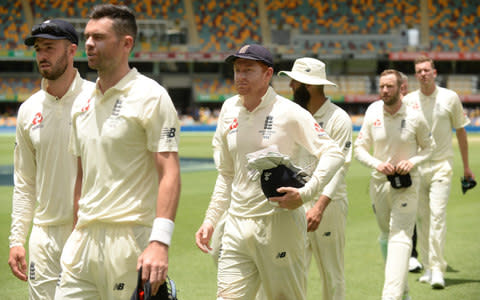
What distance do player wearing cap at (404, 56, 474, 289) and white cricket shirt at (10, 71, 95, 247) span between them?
506cm

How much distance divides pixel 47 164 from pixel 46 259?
612 mm

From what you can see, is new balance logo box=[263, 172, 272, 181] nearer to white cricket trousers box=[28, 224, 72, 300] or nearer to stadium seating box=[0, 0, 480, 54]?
white cricket trousers box=[28, 224, 72, 300]

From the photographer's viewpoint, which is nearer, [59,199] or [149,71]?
[59,199]

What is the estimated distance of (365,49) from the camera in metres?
53.0

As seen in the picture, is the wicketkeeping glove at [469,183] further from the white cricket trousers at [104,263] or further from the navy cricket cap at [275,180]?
the white cricket trousers at [104,263]

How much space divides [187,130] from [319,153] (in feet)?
137

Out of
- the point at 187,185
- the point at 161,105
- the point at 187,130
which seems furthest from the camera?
the point at 187,130

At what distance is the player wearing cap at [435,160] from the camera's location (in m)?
8.40

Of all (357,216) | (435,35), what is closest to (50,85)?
(357,216)

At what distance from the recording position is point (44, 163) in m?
4.55

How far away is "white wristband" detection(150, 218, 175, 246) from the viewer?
130 inches

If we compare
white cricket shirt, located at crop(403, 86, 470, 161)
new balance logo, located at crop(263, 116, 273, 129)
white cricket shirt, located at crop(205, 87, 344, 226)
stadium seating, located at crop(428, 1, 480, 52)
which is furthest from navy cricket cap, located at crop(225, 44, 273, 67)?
stadium seating, located at crop(428, 1, 480, 52)

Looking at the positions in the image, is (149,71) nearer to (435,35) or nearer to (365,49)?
(365,49)

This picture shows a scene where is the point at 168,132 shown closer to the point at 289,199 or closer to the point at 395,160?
the point at 289,199
